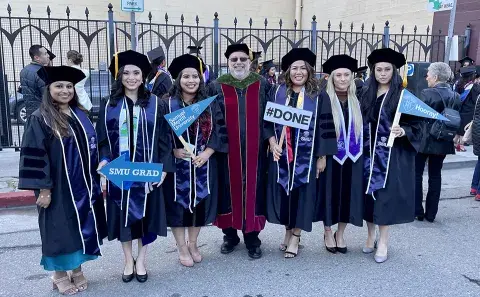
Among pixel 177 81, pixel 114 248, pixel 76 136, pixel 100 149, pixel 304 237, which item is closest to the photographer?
pixel 76 136

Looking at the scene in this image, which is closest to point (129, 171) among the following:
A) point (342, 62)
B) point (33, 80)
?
point (342, 62)

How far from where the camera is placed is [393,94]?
3.75m

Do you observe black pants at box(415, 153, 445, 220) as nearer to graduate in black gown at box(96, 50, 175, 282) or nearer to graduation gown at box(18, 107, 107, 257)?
graduate in black gown at box(96, 50, 175, 282)

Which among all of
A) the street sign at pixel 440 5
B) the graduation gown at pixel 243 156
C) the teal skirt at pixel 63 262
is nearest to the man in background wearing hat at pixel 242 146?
the graduation gown at pixel 243 156

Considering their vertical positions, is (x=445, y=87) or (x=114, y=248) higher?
(x=445, y=87)

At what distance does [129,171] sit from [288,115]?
140 centimetres

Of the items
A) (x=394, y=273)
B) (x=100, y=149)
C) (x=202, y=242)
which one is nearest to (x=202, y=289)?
(x=202, y=242)

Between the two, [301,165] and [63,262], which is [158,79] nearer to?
[301,165]

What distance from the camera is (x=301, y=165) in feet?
12.4

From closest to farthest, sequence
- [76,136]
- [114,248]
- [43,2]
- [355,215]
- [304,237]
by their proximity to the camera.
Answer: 1. [76,136]
2. [355,215]
3. [114,248]
4. [304,237]
5. [43,2]

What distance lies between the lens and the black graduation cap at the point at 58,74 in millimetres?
3051

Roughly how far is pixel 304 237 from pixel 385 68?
1.97 m

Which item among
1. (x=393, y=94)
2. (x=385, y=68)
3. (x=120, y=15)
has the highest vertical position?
(x=120, y=15)

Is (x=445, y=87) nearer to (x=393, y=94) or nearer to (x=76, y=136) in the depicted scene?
(x=393, y=94)
